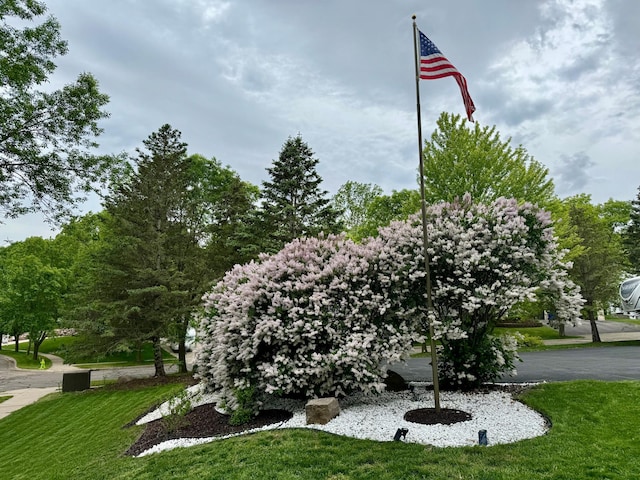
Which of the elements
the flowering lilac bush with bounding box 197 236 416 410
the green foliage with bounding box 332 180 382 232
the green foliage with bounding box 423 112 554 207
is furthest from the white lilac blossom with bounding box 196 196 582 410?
the green foliage with bounding box 332 180 382 232

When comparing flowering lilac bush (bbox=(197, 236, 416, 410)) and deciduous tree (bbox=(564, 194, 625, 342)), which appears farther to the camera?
deciduous tree (bbox=(564, 194, 625, 342))

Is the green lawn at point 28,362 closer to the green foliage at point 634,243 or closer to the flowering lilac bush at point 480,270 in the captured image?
the flowering lilac bush at point 480,270

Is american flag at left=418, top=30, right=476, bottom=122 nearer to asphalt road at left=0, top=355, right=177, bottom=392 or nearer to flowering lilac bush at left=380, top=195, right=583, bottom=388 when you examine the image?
flowering lilac bush at left=380, top=195, right=583, bottom=388

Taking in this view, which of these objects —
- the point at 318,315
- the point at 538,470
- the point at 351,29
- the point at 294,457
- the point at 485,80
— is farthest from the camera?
the point at 485,80

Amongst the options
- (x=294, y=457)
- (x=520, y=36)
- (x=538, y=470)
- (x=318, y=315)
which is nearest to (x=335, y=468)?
(x=294, y=457)

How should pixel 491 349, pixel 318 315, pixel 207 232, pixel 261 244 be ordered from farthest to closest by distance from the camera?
pixel 207 232 < pixel 261 244 < pixel 491 349 < pixel 318 315

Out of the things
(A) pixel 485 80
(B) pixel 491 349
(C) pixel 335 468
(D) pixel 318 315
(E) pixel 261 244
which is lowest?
(C) pixel 335 468

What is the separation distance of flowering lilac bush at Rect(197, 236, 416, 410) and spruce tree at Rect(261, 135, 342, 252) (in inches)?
417

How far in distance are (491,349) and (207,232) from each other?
1410cm

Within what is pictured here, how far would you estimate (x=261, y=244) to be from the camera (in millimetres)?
16609

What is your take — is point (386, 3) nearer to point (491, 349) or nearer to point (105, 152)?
point (491, 349)

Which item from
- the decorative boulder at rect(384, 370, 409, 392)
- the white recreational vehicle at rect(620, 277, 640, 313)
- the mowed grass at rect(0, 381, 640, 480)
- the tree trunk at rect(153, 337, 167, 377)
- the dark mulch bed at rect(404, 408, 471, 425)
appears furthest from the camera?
the white recreational vehicle at rect(620, 277, 640, 313)

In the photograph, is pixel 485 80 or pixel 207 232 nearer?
pixel 485 80

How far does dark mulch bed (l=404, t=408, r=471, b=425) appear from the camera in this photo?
550cm
